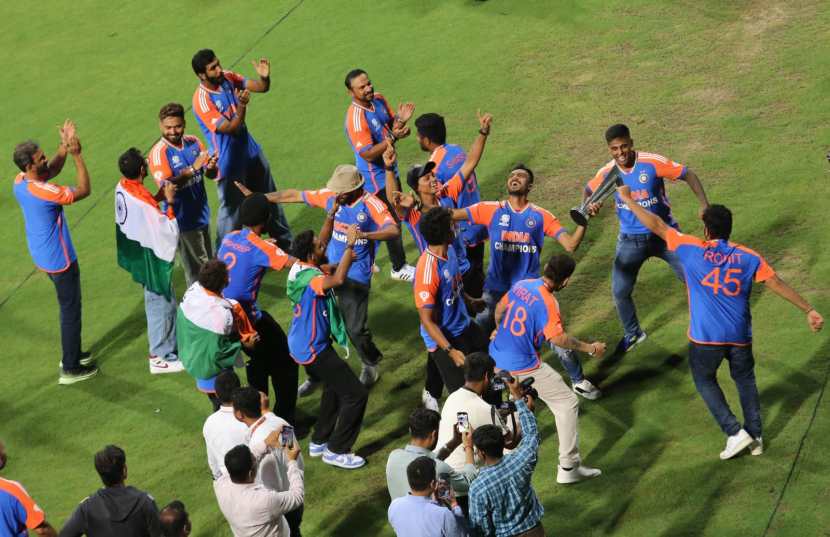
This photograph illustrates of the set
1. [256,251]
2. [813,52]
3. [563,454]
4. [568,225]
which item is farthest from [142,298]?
[813,52]

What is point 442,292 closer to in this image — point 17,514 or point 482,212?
point 482,212

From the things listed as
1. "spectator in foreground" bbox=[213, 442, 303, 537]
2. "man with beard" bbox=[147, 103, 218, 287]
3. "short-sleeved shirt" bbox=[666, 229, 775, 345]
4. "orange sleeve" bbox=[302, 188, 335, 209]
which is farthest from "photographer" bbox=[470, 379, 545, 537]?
"man with beard" bbox=[147, 103, 218, 287]

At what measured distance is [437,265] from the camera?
30.1ft

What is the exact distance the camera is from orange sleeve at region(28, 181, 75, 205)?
10.7 meters

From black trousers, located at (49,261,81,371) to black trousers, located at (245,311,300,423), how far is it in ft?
7.09

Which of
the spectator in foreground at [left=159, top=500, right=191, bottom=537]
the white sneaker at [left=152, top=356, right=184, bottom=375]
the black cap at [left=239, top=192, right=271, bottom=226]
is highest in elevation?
the black cap at [left=239, top=192, right=271, bottom=226]

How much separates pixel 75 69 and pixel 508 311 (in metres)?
10.7

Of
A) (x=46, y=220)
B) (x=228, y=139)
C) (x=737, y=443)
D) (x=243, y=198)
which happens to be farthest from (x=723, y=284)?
(x=46, y=220)

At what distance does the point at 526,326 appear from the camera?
8.82 meters

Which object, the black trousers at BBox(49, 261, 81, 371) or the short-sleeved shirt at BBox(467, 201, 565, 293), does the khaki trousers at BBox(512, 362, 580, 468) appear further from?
the black trousers at BBox(49, 261, 81, 371)

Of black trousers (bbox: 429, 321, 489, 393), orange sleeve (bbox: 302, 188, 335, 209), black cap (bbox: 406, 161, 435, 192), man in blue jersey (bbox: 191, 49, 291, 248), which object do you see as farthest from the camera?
man in blue jersey (bbox: 191, 49, 291, 248)

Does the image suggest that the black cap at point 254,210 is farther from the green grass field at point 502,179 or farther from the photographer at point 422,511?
the photographer at point 422,511

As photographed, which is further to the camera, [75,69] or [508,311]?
[75,69]

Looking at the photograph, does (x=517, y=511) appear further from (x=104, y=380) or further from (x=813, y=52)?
(x=813, y=52)
